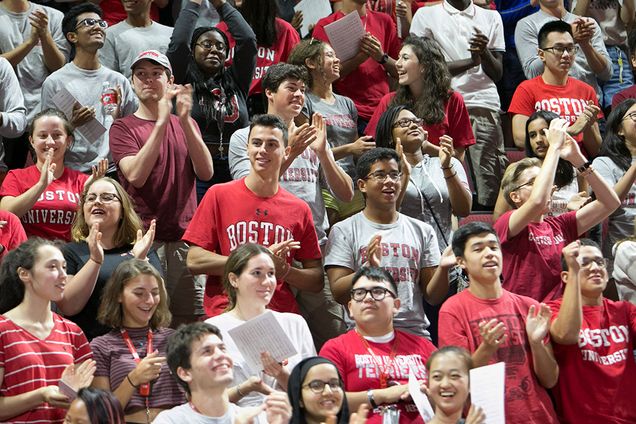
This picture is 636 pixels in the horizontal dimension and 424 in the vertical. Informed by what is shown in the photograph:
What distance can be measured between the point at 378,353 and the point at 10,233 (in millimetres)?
1904

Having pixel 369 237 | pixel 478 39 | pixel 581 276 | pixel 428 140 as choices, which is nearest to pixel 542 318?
pixel 581 276

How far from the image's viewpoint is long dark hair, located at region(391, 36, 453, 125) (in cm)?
766

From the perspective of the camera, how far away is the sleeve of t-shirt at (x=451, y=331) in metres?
5.62

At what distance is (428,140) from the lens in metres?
7.70

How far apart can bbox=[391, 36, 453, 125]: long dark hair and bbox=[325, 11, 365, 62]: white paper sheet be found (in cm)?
48

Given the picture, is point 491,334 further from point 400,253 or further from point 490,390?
point 400,253

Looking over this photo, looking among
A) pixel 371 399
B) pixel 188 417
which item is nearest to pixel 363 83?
pixel 371 399

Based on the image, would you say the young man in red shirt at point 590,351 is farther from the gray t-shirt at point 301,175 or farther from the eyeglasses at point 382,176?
the gray t-shirt at point 301,175

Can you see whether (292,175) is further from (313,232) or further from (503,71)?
(503,71)

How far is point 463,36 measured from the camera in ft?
28.8

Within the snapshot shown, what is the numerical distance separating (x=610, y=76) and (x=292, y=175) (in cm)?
363

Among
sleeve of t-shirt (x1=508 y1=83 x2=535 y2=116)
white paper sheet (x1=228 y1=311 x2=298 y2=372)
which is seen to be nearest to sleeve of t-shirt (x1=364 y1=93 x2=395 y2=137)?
sleeve of t-shirt (x1=508 y1=83 x2=535 y2=116)

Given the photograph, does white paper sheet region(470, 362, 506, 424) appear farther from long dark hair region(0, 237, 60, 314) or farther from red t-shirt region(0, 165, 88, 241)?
red t-shirt region(0, 165, 88, 241)

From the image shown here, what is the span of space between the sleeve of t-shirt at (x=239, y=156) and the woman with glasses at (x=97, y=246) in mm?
821
